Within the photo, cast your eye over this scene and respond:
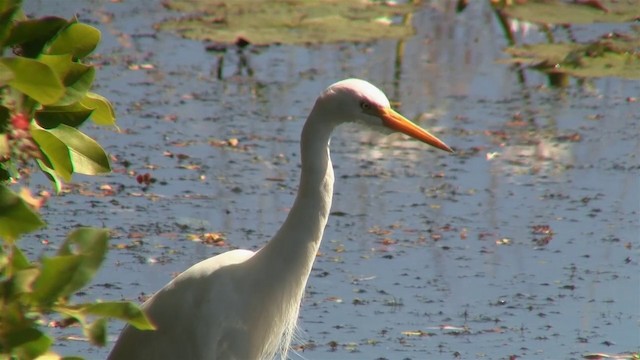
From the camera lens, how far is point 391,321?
3885mm

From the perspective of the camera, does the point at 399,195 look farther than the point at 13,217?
Yes

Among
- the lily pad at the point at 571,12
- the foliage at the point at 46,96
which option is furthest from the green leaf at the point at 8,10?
the lily pad at the point at 571,12

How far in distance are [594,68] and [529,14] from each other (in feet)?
4.40

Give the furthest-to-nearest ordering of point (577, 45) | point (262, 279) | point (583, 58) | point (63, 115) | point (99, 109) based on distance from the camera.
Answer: point (577, 45) < point (583, 58) < point (262, 279) < point (99, 109) < point (63, 115)

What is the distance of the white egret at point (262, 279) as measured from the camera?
2.91 meters

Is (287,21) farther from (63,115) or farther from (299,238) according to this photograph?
(63,115)

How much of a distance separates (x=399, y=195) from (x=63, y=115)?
3.72m

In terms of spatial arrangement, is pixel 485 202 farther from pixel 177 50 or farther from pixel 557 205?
pixel 177 50

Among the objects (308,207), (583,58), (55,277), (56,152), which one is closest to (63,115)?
(56,152)

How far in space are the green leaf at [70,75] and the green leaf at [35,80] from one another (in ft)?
0.39

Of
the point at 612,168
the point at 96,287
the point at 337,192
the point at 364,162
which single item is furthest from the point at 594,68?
the point at 96,287

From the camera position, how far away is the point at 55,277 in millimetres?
1221

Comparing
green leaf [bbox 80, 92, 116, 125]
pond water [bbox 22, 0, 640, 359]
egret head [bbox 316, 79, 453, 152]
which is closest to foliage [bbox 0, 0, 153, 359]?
green leaf [bbox 80, 92, 116, 125]

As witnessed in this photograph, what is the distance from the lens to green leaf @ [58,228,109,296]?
1.24 meters
